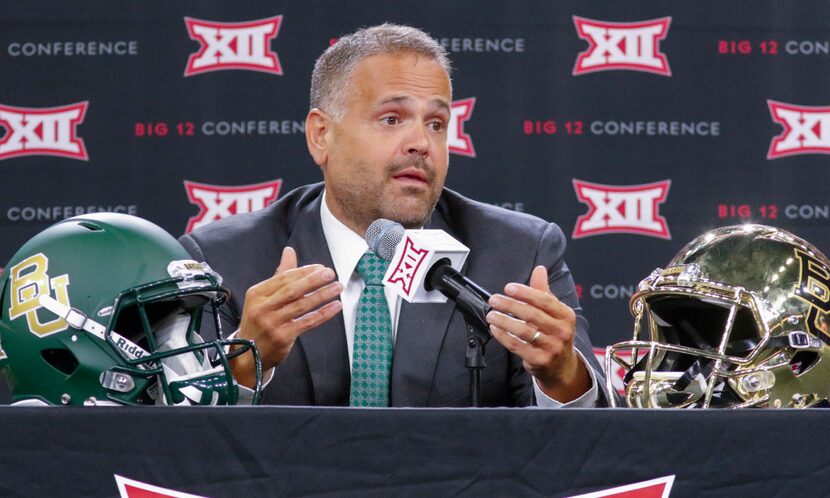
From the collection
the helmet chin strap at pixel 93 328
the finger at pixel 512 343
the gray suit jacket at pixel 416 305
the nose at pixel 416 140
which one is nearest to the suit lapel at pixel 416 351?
the gray suit jacket at pixel 416 305

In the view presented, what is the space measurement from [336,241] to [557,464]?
1.11 m

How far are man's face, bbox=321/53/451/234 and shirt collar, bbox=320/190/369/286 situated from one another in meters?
0.05

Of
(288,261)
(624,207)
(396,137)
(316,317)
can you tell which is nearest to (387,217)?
(396,137)

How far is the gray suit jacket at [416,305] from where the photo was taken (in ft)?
6.29

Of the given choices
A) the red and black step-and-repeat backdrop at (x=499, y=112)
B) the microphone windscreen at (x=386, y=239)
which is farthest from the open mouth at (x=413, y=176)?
the red and black step-and-repeat backdrop at (x=499, y=112)

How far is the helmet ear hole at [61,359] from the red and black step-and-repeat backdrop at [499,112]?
1.56 m

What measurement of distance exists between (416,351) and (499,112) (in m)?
1.25

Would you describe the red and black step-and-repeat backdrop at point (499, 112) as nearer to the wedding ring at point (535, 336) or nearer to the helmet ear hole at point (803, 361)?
the helmet ear hole at point (803, 361)

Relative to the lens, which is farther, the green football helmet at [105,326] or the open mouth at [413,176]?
the open mouth at [413,176]

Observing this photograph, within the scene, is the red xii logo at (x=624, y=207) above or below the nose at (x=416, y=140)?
below

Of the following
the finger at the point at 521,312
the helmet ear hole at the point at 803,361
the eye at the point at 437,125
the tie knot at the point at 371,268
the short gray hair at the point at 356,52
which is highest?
the short gray hair at the point at 356,52

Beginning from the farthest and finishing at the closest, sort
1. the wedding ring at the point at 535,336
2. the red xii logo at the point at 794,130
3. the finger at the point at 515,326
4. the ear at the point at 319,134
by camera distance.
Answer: the red xii logo at the point at 794,130 → the ear at the point at 319,134 → the wedding ring at the point at 535,336 → the finger at the point at 515,326

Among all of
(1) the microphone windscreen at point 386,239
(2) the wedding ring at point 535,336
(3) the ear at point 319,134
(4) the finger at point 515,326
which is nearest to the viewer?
(4) the finger at point 515,326

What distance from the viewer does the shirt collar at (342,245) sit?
2031mm
